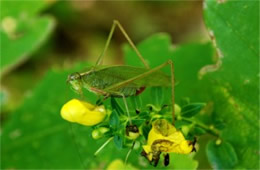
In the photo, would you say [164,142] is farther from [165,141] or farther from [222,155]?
[222,155]

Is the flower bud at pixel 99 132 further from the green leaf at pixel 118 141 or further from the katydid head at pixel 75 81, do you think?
the katydid head at pixel 75 81

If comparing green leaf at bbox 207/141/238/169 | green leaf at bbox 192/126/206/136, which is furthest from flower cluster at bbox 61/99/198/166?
green leaf at bbox 207/141/238/169

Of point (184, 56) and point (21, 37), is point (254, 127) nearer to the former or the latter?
point (184, 56)

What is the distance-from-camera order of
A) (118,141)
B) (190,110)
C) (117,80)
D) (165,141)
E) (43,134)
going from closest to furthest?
(165,141) < (118,141) < (190,110) < (117,80) < (43,134)

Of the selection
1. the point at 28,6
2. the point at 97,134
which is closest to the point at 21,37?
the point at 28,6

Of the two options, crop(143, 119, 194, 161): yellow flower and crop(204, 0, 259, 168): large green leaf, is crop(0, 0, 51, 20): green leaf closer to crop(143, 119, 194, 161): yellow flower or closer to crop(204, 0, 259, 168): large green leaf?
crop(204, 0, 259, 168): large green leaf

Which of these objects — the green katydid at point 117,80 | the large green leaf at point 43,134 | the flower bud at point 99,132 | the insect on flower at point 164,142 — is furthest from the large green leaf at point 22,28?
the insect on flower at point 164,142

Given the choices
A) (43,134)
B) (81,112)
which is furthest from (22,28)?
(81,112)
